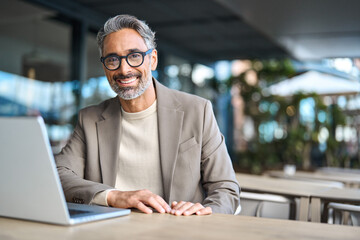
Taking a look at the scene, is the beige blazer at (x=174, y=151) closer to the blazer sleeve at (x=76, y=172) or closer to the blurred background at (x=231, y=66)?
the blazer sleeve at (x=76, y=172)

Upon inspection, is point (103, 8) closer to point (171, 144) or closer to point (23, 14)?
point (23, 14)

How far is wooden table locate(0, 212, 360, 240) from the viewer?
3.87 feet

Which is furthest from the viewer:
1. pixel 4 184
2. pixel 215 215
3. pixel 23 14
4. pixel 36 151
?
pixel 23 14

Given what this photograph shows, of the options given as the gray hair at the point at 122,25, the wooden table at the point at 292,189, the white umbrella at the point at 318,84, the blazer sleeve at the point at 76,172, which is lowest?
the wooden table at the point at 292,189

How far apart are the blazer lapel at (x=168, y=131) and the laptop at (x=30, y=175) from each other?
2.37 feet

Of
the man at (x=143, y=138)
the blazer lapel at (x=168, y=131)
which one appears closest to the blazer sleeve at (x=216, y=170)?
the man at (x=143, y=138)

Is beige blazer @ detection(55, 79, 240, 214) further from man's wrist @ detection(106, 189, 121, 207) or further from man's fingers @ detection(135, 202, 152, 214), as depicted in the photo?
man's fingers @ detection(135, 202, 152, 214)

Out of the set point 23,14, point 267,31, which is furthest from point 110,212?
point 267,31

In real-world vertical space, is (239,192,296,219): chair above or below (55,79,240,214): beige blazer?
below

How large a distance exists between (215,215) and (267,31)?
6.46 meters

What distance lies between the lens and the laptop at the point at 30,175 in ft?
3.80

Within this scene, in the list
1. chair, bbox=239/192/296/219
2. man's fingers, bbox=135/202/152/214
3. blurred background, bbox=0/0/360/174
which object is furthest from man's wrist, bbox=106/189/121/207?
blurred background, bbox=0/0/360/174

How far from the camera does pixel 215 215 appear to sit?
155cm

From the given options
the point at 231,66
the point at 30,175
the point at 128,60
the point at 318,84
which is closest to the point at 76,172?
the point at 128,60
